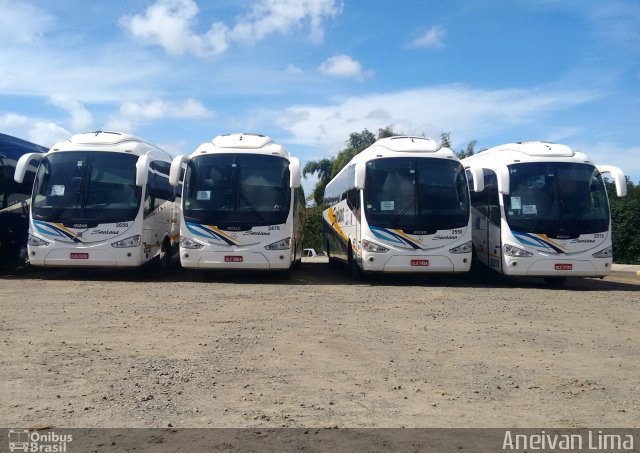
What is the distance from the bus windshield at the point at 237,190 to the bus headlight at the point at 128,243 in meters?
1.24

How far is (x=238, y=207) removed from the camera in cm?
1481

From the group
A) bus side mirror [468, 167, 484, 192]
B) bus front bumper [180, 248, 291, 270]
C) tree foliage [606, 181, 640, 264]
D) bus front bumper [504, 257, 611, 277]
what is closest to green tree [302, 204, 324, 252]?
tree foliage [606, 181, 640, 264]

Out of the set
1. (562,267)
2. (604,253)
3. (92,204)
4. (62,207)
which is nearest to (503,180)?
(562,267)

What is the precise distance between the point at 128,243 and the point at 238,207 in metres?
2.62

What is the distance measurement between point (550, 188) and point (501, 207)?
3.80ft

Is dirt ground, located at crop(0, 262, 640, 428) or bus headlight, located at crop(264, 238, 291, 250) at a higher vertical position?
bus headlight, located at crop(264, 238, 291, 250)

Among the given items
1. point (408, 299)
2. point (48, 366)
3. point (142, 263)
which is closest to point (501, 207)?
point (408, 299)

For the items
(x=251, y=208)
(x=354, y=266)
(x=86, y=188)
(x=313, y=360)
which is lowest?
(x=313, y=360)

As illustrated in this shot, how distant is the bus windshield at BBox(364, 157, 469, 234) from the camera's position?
14758 millimetres

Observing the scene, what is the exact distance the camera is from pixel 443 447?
4531 mm

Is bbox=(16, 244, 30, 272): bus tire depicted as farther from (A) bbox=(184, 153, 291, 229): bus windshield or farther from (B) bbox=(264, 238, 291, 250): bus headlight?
(B) bbox=(264, 238, 291, 250): bus headlight

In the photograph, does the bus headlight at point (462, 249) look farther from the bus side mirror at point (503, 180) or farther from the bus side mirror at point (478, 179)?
the bus side mirror at point (503, 180)

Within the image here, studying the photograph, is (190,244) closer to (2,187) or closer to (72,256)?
(72,256)

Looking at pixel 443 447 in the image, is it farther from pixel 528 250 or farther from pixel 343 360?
pixel 528 250
